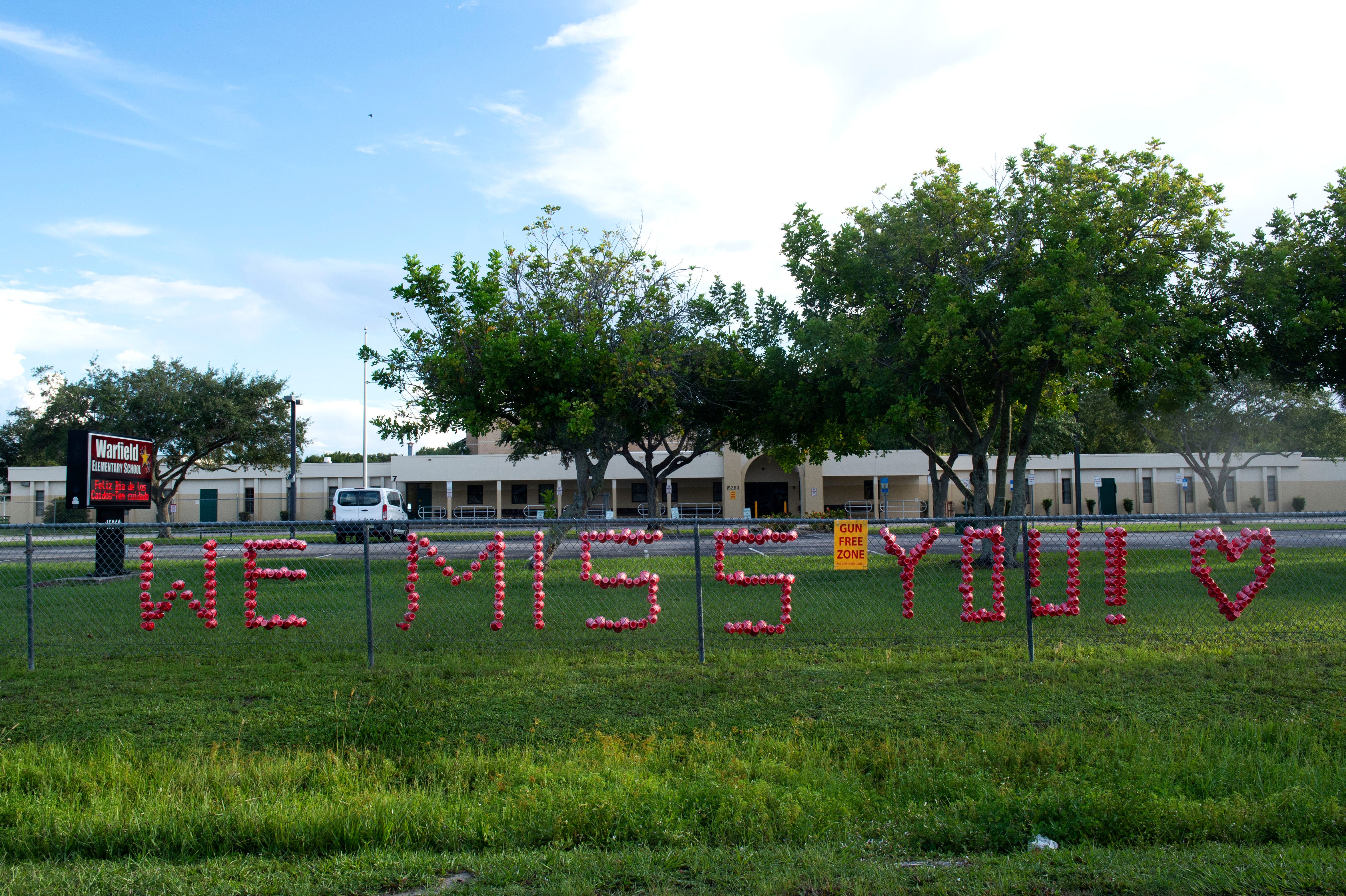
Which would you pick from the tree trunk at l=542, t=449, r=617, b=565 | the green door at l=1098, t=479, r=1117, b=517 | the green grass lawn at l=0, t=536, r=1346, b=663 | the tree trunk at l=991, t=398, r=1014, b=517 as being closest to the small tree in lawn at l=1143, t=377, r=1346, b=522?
the green door at l=1098, t=479, r=1117, b=517

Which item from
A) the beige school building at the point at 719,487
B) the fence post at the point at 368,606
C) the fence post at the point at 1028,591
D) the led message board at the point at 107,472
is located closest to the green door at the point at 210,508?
the beige school building at the point at 719,487

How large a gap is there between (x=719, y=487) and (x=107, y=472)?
121 ft

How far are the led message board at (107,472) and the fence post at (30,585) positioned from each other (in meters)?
10.2

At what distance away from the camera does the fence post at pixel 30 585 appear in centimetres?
800

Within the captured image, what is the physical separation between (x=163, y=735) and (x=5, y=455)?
169 feet

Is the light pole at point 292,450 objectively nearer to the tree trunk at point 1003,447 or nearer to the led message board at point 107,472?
the led message board at point 107,472

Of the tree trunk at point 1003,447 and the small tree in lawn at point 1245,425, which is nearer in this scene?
the tree trunk at point 1003,447

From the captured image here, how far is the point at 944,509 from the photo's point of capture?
38.6 m

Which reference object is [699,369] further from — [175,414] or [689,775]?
[175,414]

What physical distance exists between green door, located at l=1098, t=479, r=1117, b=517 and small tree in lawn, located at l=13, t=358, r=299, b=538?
38.1m

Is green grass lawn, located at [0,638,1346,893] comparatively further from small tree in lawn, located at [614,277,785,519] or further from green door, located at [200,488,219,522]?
green door, located at [200,488,219,522]

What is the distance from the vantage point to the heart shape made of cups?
830 centimetres

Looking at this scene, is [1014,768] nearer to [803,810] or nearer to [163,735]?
[803,810]

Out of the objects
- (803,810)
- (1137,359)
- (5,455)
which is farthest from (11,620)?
(5,455)
